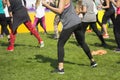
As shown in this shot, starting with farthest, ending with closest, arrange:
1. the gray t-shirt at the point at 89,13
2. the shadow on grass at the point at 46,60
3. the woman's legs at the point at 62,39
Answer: the gray t-shirt at the point at 89,13 < the shadow on grass at the point at 46,60 < the woman's legs at the point at 62,39

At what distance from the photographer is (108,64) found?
31.3ft

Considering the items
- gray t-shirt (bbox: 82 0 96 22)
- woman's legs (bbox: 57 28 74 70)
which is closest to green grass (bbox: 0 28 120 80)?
woman's legs (bbox: 57 28 74 70)

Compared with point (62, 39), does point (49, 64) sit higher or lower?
lower

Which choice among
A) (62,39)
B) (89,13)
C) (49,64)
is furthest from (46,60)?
(89,13)

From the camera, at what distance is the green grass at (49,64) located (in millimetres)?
8312

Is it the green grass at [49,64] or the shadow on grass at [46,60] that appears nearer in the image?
the green grass at [49,64]

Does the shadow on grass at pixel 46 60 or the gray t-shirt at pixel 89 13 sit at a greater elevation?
the gray t-shirt at pixel 89 13

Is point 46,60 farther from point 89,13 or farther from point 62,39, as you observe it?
point 89,13

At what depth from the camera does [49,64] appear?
9492mm

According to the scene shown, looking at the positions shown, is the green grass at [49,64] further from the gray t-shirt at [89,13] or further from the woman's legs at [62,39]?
the gray t-shirt at [89,13]

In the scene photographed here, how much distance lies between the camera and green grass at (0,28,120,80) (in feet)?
27.3

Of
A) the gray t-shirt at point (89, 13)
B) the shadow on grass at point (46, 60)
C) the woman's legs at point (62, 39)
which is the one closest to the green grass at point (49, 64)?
the shadow on grass at point (46, 60)

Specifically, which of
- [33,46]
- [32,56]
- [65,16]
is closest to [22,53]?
[32,56]

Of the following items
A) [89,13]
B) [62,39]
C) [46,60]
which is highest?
[89,13]
